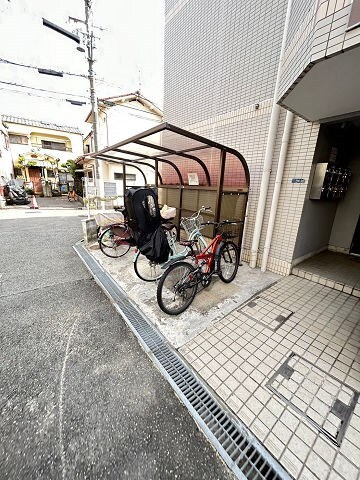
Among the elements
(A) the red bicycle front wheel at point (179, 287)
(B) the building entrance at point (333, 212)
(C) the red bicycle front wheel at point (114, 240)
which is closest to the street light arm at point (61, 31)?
(C) the red bicycle front wheel at point (114, 240)

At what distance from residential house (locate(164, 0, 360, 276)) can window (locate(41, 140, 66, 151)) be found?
22.5 metres

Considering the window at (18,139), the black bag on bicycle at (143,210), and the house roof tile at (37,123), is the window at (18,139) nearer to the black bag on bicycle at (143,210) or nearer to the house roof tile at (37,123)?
the house roof tile at (37,123)

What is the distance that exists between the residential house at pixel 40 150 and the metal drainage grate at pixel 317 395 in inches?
947

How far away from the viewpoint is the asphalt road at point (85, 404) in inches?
54.1

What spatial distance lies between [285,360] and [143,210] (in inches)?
105

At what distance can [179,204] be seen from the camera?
6.15m

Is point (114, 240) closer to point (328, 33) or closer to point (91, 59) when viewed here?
point (328, 33)

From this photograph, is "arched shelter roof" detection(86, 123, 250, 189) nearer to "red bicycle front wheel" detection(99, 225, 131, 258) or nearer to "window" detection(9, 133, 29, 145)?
"red bicycle front wheel" detection(99, 225, 131, 258)

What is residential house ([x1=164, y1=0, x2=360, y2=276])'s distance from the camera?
10.0 ft

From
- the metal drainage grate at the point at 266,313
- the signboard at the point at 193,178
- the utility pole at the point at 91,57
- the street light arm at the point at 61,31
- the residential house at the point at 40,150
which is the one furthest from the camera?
the residential house at the point at 40,150

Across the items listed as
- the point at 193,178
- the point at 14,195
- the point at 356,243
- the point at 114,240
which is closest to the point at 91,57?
the point at 14,195

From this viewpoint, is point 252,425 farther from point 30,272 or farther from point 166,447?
point 30,272

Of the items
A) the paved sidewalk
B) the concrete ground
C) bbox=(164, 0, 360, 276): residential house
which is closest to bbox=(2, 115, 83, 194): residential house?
bbox=(164, 0, 360, 276): residential house

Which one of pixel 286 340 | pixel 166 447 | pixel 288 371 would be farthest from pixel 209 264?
pixel 166 447
